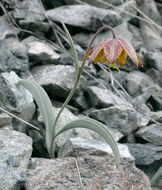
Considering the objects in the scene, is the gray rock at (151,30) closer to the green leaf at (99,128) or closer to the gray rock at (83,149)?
the gray rock at (83,149)

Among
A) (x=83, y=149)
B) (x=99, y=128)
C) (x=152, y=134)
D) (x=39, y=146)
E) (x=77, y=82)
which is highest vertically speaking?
(x=77, y=82)

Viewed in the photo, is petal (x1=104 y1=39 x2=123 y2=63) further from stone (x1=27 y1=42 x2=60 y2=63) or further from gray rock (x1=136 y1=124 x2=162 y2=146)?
stone (x1=27 y1=42 x2=60 y2=63)

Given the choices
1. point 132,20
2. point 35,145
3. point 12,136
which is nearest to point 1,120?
point 12,136

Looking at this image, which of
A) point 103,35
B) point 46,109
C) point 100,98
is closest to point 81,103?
point 100,98

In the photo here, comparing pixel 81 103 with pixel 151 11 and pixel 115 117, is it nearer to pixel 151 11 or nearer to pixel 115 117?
pixel 115 117

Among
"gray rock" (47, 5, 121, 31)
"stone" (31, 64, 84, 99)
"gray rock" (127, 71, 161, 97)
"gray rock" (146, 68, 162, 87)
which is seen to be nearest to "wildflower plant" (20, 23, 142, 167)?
"stone" (31, 64, 84, 99)

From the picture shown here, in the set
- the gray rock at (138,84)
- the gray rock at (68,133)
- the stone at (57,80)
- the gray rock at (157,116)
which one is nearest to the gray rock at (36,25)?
the stone at (57,80)
